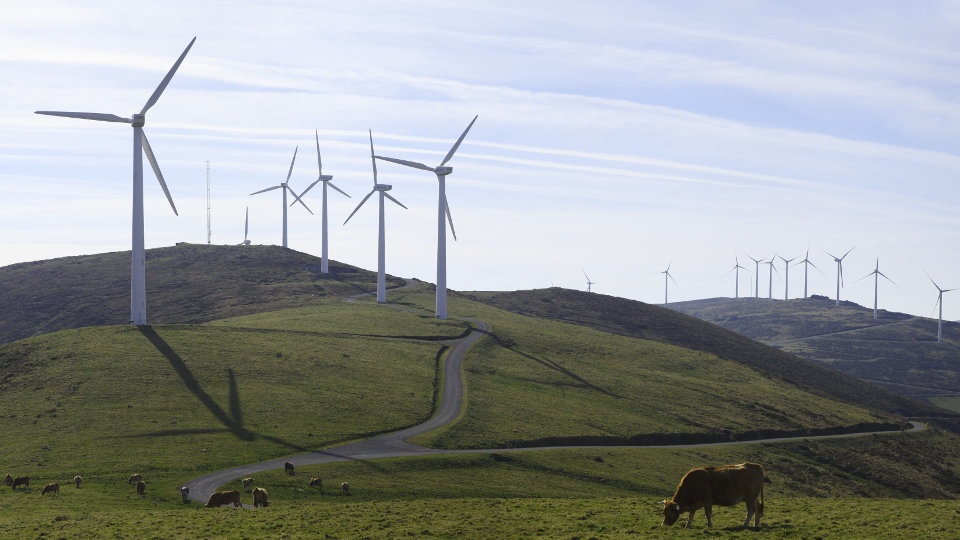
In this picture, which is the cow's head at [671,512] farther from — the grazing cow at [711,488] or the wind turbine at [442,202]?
the wind turbine at [442,202]

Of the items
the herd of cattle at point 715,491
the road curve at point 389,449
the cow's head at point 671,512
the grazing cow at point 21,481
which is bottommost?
the road curve at point 389,449

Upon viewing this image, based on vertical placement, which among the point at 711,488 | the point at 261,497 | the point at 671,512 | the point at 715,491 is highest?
the point at 711,488

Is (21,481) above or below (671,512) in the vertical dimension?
below

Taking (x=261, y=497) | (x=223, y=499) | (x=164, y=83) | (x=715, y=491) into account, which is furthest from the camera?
(x=164, y=83)

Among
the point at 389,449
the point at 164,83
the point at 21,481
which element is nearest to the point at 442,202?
the point at 164,83

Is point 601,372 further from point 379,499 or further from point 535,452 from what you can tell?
point 379,499

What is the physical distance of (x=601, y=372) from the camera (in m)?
139

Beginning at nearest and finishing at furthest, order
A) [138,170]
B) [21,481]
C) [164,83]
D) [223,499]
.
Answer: [223,499] < [21,481] < [138,170] < [164,83]

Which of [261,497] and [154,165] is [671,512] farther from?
[154,165]

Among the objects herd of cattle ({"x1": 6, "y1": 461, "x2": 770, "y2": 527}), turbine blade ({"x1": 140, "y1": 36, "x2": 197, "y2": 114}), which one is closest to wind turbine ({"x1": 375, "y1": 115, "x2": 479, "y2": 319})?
turbine blade ({"x1": 140, "y1": 36, "x2": 197, "y2": 114})

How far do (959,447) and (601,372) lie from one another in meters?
60.2

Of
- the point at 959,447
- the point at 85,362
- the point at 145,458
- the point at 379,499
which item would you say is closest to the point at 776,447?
the point at 959,447

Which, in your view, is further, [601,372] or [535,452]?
[601,372]

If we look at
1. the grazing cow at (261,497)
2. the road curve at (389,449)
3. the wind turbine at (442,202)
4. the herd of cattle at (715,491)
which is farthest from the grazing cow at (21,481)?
the wind turbine at (442,202)
